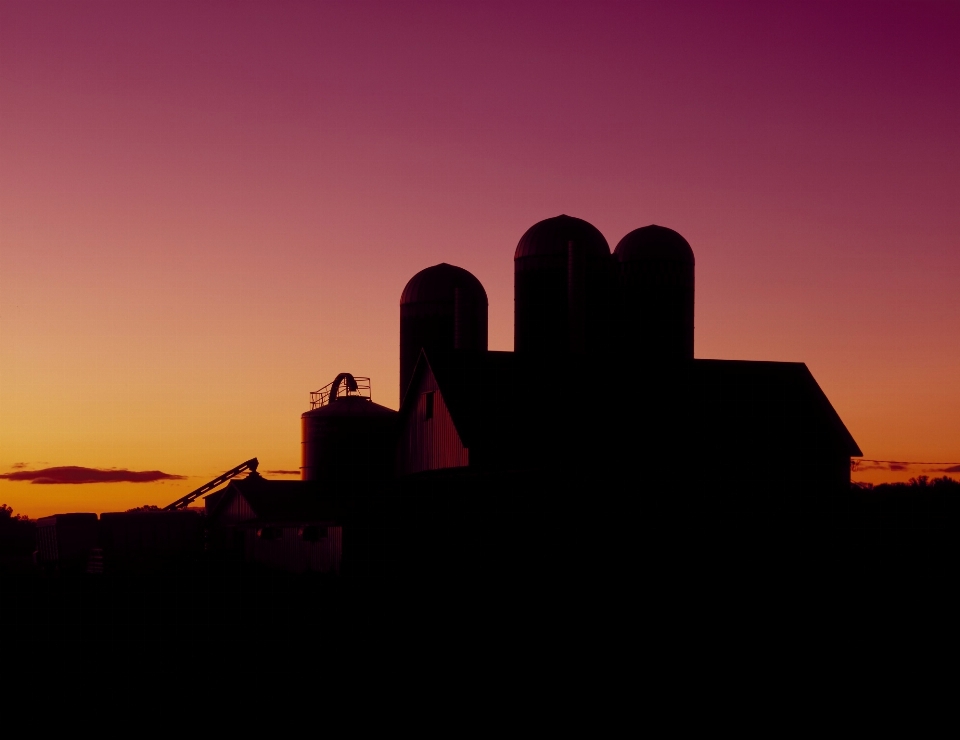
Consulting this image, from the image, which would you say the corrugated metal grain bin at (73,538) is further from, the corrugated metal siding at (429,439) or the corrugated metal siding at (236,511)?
the corrugated metal siding at (429,439)

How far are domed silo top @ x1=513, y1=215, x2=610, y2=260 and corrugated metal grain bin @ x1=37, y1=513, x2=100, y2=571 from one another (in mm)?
21813

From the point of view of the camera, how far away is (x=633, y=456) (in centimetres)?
3186

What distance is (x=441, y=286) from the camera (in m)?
41.9

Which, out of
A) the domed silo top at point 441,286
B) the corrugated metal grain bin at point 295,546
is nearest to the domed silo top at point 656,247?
the domed silo top at point 441,286

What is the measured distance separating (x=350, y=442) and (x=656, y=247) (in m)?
14.2

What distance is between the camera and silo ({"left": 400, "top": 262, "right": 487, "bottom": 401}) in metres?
40.8

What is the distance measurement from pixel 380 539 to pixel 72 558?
21988 mm

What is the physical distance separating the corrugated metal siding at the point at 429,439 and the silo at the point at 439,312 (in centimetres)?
533

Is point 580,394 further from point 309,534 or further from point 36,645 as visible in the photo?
point 36,645

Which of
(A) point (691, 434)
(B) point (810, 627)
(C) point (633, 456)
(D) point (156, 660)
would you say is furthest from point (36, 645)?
(A) point (691, 434)

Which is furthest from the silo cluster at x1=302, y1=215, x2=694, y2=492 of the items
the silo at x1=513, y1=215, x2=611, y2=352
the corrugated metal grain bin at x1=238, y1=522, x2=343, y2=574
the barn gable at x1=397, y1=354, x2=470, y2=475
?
the corrugated metal grain bin at x1=238, y1=522, x2=343, y2=574

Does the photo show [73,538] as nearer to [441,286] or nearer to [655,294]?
[441,286]

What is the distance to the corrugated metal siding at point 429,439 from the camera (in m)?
31.7

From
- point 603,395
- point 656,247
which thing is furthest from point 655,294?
point 603,395
